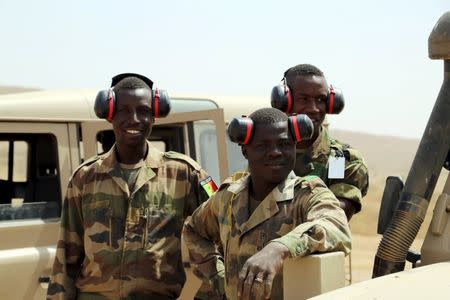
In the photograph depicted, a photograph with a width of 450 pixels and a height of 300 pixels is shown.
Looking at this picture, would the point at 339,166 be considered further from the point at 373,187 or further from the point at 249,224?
the point at 373,187

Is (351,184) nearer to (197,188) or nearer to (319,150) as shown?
(319,150)

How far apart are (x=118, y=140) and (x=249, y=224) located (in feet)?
3.53

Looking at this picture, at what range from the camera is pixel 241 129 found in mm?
3172

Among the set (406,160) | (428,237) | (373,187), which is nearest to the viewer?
(428,237)

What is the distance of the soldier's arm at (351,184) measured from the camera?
3.78 meters

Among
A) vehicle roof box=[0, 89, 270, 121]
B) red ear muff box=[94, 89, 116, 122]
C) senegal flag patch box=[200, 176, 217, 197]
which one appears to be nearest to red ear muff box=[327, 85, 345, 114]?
senegal flag patch box=[200, 176, 217, 197]

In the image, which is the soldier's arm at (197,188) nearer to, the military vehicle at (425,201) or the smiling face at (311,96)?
the smiling face at (311,96)

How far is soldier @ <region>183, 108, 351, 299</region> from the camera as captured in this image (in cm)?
304

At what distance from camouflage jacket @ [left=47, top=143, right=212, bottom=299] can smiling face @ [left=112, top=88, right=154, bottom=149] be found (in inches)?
4.6

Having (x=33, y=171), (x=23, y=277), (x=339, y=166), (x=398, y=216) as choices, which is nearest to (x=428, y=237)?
→ (x=398, y=216)

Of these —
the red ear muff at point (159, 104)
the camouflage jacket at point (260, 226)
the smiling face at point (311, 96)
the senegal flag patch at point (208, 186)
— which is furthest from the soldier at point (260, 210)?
the red ear muff at point (159, 104)

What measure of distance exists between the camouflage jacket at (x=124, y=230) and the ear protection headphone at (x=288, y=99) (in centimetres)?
53

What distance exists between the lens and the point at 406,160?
8831cm

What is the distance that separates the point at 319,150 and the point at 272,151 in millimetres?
816
